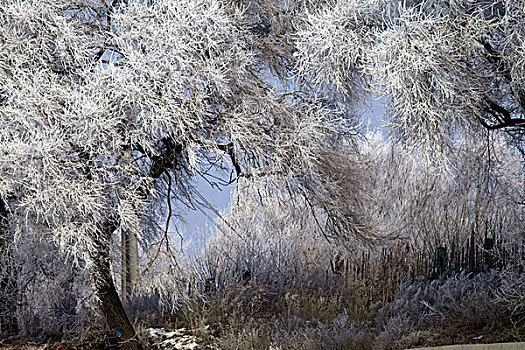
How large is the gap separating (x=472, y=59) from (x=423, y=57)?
5.83 feet

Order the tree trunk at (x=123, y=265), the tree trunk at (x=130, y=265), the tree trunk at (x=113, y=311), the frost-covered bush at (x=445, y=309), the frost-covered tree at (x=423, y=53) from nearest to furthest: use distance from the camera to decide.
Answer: the frost-covered tree at (x=423, y=53) < the frost-covered bush at (x=445, y=309) < the tree trunk at (x=113, y=311) < the tree trunk at (x=123, y=265) < the tree trunk at (x=130, y=265)

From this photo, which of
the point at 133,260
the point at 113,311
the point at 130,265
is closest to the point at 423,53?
the point at 113,311

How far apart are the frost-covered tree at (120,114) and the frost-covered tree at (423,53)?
2.75ft

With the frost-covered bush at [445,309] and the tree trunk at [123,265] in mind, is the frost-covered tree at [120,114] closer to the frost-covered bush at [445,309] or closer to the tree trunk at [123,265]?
the tree trunk at [123,265]

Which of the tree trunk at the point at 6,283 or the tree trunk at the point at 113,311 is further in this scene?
the tree trunk at the point at 6,283

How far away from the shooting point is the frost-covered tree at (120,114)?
5.37 m

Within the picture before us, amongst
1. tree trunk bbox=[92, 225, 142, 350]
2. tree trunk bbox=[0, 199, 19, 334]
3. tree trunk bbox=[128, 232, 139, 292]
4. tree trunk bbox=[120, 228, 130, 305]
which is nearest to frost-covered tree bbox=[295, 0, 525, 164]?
tree trunk bbox=[92, 225, 142, 350]

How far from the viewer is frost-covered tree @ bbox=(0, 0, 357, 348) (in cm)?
537

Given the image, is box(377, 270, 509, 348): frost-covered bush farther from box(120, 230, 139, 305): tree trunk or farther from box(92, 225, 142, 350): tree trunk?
box(120, 230, 139, 305): tree trunk

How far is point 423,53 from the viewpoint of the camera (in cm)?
514

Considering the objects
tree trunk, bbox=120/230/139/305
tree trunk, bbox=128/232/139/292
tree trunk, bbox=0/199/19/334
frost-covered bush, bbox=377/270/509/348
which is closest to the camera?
frost-covered bush, bbox=377/270/509/348

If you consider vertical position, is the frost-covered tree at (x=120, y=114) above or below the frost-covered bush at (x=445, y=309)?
above

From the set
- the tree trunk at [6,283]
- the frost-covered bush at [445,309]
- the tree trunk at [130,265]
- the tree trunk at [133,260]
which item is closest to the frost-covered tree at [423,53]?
the frost-covered bush at [445,309]

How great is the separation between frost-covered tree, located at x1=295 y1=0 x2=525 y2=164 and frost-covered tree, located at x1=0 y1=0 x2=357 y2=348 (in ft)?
2.75
